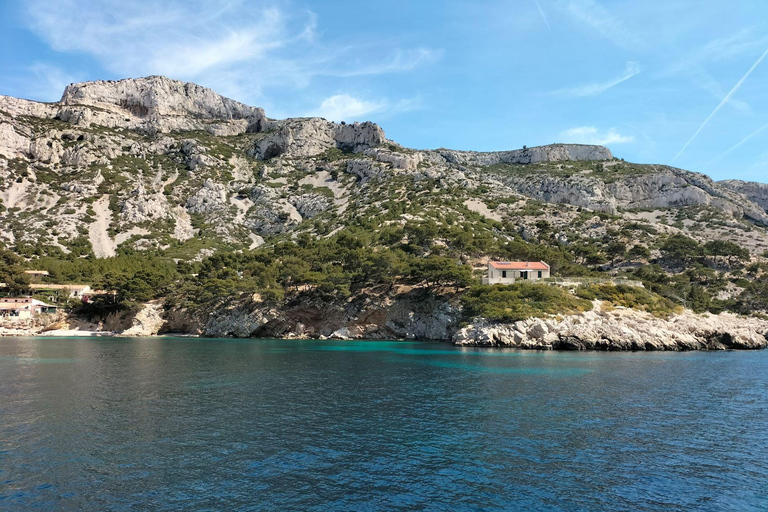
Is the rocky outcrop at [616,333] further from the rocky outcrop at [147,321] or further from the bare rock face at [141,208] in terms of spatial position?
the bare rock face at [141,208]

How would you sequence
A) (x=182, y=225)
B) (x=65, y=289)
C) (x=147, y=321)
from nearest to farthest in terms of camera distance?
(x=147, y=321) < (x=65, y=289) < (x=182, y=225)

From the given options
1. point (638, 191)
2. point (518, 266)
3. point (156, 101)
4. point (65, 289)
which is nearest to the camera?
point (518, 266)

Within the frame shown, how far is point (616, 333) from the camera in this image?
56562mm

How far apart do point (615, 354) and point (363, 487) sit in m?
Result: 45.1

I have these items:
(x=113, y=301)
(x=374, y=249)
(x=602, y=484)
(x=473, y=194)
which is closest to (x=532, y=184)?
(x=473, y=194)

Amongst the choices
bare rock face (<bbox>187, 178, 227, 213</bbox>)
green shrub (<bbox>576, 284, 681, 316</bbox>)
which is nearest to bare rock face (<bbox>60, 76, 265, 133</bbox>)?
bare rock face (<bbox>187, 178, 227, 213</bbox>)

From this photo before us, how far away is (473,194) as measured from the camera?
136000 mm

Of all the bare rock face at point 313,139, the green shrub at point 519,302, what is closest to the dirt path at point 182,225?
the bare rock face at point 313,139

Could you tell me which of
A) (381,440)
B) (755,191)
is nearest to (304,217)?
(381,440)

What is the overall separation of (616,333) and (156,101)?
172 meters

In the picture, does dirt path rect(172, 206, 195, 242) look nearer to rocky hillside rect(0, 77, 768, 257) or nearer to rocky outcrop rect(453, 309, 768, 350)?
rocky hillside rect(0, 77, 768, 257)

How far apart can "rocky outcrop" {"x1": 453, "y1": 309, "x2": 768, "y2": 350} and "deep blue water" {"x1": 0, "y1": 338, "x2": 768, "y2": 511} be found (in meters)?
19.2

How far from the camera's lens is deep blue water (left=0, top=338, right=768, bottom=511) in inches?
545

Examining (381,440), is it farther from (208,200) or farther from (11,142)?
(11,142)
